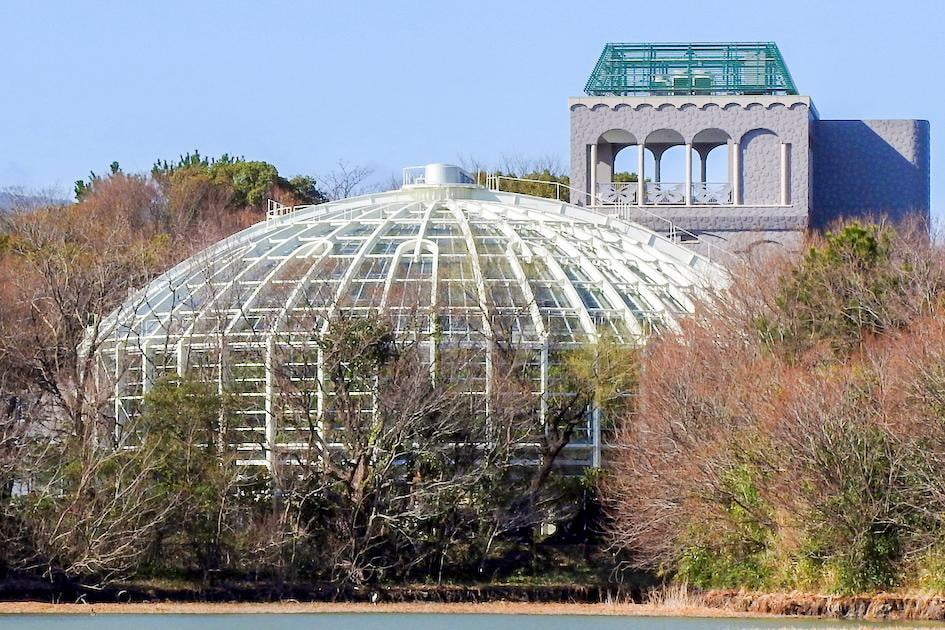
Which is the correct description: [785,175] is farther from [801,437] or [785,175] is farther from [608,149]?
[801,437]

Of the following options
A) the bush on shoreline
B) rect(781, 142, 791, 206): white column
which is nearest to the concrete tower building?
rect(781, 142, 791, 206): white column

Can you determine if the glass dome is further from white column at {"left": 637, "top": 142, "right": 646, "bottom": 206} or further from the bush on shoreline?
white column at {"left": 637, "top": 142, "right": 646, "bottom": 206}

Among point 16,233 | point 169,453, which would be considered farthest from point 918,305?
point 16,233

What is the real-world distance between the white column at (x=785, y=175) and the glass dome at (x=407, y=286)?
13.1m

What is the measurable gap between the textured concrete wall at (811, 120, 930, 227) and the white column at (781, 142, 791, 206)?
2856mm

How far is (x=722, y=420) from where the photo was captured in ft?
169

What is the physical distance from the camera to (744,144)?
79625mm

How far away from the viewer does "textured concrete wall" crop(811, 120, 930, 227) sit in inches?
3167

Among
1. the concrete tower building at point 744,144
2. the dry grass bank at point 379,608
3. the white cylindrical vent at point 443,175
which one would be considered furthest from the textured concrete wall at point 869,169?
the dry grass bank at point 379,608

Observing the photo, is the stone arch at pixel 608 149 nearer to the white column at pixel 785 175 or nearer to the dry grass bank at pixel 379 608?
the white column at pixel 785 175

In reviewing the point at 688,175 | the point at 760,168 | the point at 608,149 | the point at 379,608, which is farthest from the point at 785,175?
the point at 379,608

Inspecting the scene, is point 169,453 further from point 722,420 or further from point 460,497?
point 722,420

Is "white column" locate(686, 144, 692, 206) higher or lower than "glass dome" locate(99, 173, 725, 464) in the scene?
higher

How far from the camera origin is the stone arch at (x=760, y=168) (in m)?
78.6
